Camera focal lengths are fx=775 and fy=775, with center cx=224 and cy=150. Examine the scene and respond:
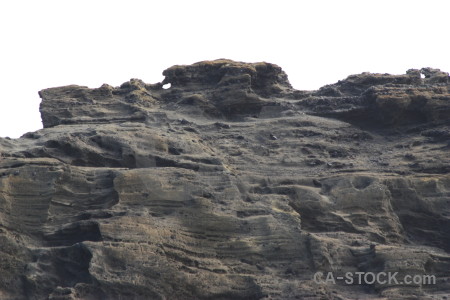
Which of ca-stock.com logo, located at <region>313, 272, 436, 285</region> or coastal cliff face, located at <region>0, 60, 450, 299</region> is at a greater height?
coastal cliff face, located at <region>0, 60, 450, 299</region>

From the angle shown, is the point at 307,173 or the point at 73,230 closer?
the point at 73,230

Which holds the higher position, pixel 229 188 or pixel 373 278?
pixel 229 188

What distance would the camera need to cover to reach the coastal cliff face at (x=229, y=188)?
26.8 meters

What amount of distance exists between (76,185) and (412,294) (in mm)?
12953

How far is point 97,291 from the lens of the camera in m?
25.9

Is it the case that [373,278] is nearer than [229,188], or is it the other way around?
[373,278]

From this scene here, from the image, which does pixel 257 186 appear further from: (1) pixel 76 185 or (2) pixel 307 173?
(1) pixel 76 185

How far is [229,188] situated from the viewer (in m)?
29.7

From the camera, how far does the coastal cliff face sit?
1054 inches

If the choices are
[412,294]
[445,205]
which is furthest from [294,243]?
[445,205]

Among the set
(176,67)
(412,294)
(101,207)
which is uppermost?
(176,67)

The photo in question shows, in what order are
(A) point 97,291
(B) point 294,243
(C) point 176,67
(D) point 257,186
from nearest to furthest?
(A) point 97,291, (B) point 294,243, (D) point 257,186, (C) point 176,67

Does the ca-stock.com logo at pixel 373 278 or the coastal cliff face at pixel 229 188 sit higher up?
the coastal cliff face at pixel 229 188

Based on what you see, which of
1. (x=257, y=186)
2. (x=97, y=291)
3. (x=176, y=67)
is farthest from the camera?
(x=176, y=67)
